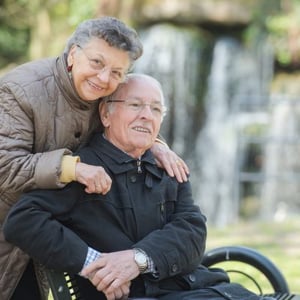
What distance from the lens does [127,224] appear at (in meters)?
3.05

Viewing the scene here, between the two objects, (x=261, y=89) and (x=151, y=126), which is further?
(x=261, y=89)

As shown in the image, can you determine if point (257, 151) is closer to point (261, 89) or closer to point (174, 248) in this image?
point (261, 89)

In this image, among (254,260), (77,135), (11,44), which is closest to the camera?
(77,135)

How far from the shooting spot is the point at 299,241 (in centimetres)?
782

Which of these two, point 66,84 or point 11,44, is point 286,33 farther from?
point 66,84

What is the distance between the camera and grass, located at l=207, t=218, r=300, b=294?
6633mm

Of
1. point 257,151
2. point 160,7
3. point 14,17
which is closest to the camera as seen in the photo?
point 257,151

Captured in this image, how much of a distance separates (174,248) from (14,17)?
46.0ft

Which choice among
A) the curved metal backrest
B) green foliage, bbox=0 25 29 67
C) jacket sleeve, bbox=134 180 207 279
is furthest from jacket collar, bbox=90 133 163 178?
green foliage, bbox=0 25 29 67

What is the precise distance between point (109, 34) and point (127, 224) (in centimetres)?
67

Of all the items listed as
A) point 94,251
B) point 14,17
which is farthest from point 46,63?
point 14,17

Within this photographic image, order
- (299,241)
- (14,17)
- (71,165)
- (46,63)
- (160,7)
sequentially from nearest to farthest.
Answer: (71,165)
(46,63)
(299,241)
(160,7)
(14,17)

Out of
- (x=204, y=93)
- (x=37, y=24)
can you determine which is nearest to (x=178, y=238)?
(x=204, y=93)

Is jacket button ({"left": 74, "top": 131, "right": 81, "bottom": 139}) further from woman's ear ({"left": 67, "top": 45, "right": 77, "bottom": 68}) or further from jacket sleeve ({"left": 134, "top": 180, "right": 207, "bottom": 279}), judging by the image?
jacket sleeve ({"left": 134, "top": 180, "right": 207, "bottom": 279})
